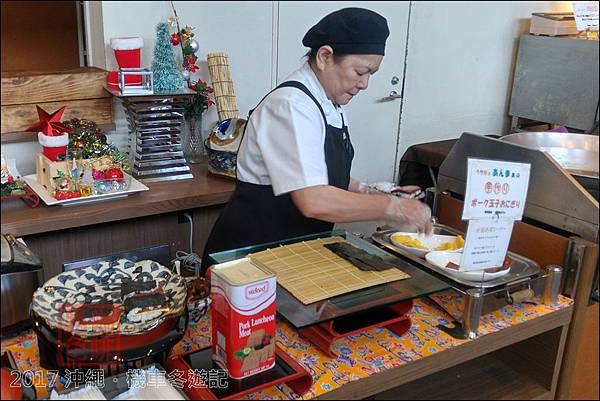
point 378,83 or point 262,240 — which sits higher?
point 378,83

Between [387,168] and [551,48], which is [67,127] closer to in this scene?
[387,168]

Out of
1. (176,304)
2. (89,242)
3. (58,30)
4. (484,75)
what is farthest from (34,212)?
(484,75)

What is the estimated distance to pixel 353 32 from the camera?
125 centimetres

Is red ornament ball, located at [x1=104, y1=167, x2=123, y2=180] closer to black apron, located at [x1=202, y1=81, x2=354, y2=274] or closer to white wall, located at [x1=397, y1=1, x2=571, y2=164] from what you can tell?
black apron, located at [x1=202, y1=81, x2=354, y2=274]

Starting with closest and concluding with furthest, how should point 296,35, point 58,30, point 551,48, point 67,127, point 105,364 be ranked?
point 105,364
point 67,127
point 296,35
point 58,30
point 551,48

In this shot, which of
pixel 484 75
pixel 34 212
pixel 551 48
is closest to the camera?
pixel 34 212

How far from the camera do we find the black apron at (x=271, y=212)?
4.72 ft

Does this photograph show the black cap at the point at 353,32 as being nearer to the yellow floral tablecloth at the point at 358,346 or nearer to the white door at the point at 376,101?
the yellow floral tablecloth at the point at 358,346

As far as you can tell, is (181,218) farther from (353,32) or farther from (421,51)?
(421,51)

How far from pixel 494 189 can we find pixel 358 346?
38cm

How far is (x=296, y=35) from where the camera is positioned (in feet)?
8.57

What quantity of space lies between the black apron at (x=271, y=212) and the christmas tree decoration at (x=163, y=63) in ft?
2.54

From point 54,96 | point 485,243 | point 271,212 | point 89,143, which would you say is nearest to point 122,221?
point 89,143

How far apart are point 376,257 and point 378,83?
1.86 meters
